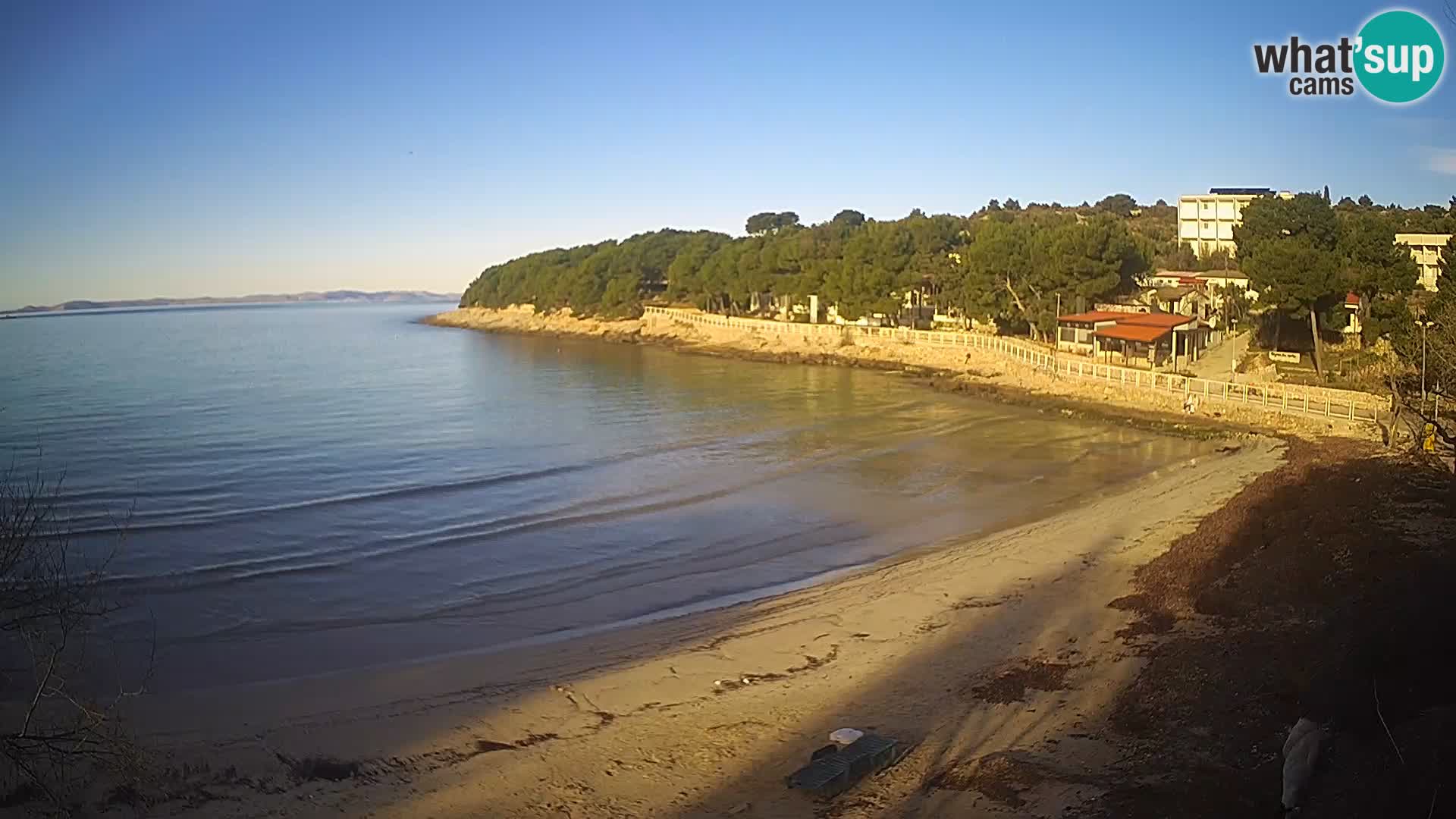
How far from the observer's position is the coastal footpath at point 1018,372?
33.1 meters

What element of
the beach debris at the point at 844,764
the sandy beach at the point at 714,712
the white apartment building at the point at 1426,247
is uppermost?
the white apartment building at the point at 1426,247

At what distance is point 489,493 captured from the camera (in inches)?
1089

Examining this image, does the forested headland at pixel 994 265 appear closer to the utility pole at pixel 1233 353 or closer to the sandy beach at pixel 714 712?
the utility pole at pixel 1233 353

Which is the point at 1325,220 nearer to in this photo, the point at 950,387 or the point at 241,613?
the point at 950,387

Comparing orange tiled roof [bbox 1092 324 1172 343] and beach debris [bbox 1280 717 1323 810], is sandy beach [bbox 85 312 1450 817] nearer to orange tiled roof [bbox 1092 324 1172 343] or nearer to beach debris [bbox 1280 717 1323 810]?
beach debris [bbox 1280 717 1323 810]

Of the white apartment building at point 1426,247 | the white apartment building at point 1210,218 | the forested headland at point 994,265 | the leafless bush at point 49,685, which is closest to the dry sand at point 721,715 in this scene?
the leafless bush at point 49,685

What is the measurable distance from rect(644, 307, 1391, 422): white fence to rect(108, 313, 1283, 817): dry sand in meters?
18.7

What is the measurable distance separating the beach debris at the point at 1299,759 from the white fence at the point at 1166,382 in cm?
2507

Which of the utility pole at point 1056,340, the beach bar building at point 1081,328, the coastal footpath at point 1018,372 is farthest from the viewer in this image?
the beach bar building at point 1081,328

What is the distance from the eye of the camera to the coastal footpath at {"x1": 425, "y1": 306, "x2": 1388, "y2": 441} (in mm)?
33062

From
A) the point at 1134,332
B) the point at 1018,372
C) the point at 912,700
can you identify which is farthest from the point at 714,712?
the point at 1018,372

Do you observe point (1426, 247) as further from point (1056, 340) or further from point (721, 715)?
point (721, 715)

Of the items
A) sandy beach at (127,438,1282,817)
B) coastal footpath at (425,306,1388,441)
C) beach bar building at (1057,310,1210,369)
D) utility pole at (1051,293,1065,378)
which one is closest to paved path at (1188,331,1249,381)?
beach bar building at (1057,310,1210,369)

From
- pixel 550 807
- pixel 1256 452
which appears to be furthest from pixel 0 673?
pixel 1256 452
